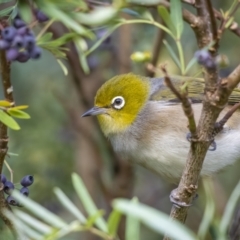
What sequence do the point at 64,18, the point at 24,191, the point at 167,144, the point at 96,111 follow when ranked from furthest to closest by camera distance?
the point at 96,111
the point at 167,144
the point at 24,191
the point at 64,18

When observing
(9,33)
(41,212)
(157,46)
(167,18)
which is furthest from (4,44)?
(157,46)

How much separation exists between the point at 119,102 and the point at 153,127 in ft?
1.06

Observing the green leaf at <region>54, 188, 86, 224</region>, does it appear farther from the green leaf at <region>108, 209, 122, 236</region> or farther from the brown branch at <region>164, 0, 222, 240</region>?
the brown branch at <region>164, 0, 222, 240</region>

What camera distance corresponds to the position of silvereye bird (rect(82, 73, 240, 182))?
327 cm

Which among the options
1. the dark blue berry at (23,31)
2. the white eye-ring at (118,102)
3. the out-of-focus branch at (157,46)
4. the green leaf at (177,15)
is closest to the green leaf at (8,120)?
the dark blue berry at (23,31)

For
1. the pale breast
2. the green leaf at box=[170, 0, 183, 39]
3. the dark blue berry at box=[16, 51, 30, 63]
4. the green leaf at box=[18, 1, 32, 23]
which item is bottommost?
the pale breast

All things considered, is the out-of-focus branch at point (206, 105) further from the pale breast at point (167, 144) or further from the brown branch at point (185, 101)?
the pale breast at point (167, 144)

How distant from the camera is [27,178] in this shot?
2043mm

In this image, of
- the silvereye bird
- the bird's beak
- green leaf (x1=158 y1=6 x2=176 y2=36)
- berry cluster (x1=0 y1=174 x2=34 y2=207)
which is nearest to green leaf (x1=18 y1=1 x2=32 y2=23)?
green leaf (x1=158 y1=6 x2=176 y2=36)

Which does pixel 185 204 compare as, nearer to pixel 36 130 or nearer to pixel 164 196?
pixel 36 130

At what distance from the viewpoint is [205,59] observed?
148 cm

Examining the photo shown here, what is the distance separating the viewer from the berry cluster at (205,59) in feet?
4.78

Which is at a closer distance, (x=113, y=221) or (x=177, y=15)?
(x=113, y=221)

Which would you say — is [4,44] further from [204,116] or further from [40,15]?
[204,116]
